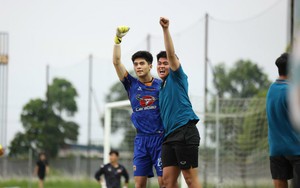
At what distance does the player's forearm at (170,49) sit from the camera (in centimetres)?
627

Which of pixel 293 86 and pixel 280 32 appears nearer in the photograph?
pixel 293 86

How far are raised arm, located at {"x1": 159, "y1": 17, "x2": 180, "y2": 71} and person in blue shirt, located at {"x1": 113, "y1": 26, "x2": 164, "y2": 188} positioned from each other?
0.76 meters

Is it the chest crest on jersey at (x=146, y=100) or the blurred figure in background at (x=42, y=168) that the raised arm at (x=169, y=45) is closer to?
the chest crest on jersey at (x=146, y=100)

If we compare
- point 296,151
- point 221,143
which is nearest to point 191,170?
point 296,151

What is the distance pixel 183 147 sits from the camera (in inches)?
260

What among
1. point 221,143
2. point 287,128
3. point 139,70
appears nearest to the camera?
point 287,128

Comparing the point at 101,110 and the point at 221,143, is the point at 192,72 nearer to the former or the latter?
the point at 221,143

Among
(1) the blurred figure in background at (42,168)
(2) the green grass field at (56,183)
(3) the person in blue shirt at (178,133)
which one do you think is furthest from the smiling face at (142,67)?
(1) the blurred figure in background at (42,168)

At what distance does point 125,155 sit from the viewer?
21797 mm

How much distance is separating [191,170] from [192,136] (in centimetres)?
35

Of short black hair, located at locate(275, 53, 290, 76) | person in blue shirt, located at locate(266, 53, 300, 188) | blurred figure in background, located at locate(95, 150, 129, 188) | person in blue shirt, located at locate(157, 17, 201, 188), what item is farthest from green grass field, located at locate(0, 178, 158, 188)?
short black hair, located at locate(275, 53, 290, 76)

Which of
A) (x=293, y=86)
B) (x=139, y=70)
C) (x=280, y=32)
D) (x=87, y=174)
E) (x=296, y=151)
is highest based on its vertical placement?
(x=280, y=32)

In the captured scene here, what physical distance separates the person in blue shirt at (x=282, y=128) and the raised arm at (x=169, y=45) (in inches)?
40.0

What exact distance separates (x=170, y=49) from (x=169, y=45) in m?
0.04
